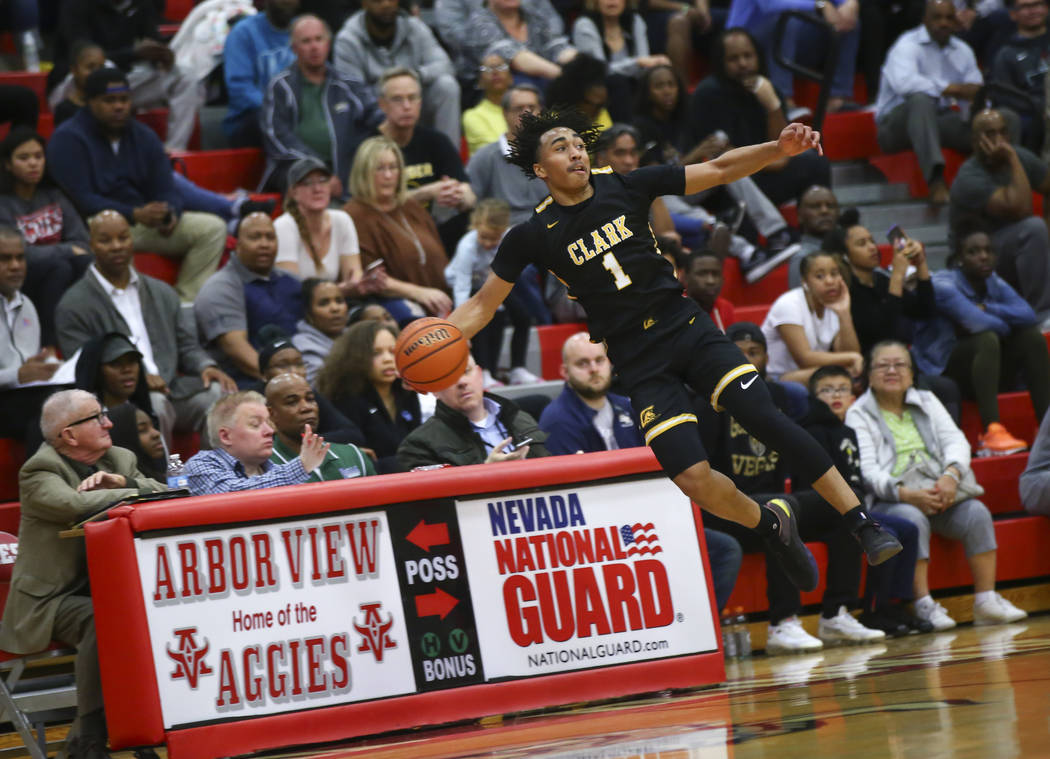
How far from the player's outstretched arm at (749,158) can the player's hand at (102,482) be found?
2.62 meters

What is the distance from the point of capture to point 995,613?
26.1ft

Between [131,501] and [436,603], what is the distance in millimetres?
1282

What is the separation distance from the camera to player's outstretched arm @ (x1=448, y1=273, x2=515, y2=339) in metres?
5.75

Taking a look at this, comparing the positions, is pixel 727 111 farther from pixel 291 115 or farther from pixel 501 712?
pixel 501 712

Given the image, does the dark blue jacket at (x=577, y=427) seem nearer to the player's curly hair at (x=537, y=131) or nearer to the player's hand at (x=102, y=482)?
the player's curly hair at (x=537, y=131)

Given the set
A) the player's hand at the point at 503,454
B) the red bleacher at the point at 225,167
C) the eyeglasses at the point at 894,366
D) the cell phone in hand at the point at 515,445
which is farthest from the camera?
the red bleacher at the point at 225,167

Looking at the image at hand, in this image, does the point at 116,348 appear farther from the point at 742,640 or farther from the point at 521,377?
the point at 742,640

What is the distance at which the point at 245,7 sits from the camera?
10.7 metres

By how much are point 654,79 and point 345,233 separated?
3.33 metres

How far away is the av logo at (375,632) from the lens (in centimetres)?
564

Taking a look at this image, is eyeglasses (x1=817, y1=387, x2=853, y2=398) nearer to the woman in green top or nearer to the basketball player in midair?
the woman in green top

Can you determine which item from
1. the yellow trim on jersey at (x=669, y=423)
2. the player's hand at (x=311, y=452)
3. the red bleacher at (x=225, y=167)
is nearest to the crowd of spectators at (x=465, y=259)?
the player's hand at (x=311, y=452)

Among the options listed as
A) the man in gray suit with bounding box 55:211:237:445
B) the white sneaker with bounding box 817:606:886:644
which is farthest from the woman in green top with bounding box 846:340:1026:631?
the man in gray suit with bounding box 55:211:237:445

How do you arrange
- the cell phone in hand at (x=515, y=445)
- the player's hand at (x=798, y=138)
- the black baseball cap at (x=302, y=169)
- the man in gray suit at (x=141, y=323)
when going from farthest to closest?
the black baseball cap at (x=302, y=169)
the man in gray suit at (x=141, y=323)
the cell phone in hand at (x=515, y=445)
the player's hand at (x=798, y=138)
